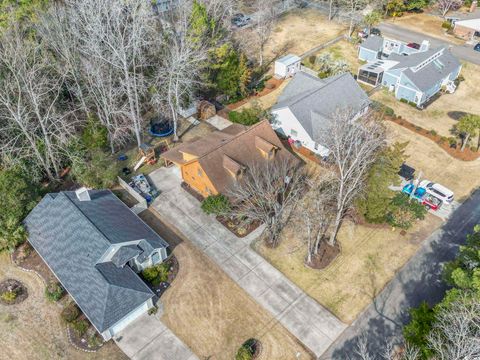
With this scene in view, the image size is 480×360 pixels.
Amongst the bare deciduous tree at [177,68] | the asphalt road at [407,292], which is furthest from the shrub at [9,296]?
the asphalt road at [407,292]

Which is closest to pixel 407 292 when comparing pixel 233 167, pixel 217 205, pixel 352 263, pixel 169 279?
pixel 352 263

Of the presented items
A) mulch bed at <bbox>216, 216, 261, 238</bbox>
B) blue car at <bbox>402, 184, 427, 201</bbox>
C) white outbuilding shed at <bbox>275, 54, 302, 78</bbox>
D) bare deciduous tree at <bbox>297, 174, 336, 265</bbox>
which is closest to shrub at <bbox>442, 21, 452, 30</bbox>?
white outbuilding shed at <bbox>275, 54, 302, 78</bbox>

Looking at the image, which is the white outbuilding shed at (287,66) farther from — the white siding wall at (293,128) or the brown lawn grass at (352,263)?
the brown lawn grass at (352,263)

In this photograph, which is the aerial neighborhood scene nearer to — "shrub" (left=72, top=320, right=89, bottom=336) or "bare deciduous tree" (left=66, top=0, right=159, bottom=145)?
"shrub" (left=72, top=320, right=89, bottom=336)

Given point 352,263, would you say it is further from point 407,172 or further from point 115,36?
point 115,36

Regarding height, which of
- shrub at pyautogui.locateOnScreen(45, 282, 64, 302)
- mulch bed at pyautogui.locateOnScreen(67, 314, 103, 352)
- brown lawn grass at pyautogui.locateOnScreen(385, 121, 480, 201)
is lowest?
brown lawn grass at pyautogui.locateOnScreen(385, 121, 480, 201)

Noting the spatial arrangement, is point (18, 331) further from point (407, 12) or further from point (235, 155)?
point (407, 12)
